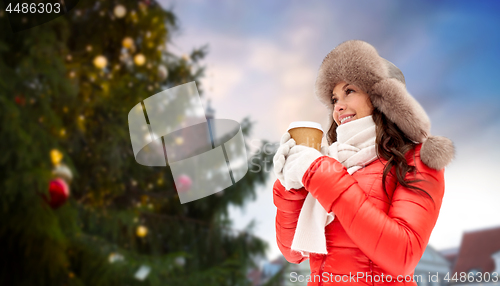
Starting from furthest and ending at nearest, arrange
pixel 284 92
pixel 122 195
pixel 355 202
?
pixel 284 92, pixel 122 195, pixel 355 202

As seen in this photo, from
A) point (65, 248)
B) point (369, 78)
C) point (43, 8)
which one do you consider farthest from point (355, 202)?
point (43, 8)

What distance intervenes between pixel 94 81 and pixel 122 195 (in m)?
0.76

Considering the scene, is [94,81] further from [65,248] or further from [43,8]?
[65,248]

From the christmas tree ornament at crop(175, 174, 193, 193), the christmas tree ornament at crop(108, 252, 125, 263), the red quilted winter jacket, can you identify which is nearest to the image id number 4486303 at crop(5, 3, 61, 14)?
the christmas tree ornament at crop(175, 174, 193, 193)


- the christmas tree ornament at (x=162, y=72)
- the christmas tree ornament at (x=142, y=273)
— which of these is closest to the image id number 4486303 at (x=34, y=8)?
the christmas tree ornament at (x=162, y=72)

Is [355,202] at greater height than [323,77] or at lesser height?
lesser

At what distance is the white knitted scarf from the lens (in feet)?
2.38

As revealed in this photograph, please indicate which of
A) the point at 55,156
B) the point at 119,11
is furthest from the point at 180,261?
the point at 119,11

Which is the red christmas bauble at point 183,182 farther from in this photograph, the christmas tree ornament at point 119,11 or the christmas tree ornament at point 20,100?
the christmas tree ornament at point 119,11

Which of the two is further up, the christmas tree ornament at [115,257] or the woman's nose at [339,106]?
the woman's nose at [339,106]

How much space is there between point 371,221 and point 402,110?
0.89ft

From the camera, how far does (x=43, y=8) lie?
2.05 meters
